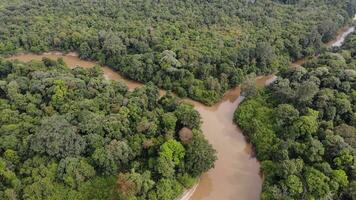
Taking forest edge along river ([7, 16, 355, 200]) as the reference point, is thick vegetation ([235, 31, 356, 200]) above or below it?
above

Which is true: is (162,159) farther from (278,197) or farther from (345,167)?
(345,167)

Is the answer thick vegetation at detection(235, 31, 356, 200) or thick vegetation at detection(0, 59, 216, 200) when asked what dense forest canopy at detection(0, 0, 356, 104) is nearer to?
thick vegetation at detection(235, 31, 356, 200)

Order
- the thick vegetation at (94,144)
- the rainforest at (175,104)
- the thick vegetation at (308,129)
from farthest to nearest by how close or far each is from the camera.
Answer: the rainforest at (175,104)
the thick vegetation at (94,144)
the thick vegetation at (308,129)

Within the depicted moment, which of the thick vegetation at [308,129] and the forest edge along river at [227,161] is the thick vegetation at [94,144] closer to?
the forest edge along river at [227,161]

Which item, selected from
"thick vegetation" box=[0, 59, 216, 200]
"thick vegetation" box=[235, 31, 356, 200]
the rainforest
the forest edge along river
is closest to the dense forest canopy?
the rainforest

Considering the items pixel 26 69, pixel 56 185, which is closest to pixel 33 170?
pixel 56 185

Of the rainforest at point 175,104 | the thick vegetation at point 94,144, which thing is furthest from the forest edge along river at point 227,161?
the thick vegetation at point 94,144
